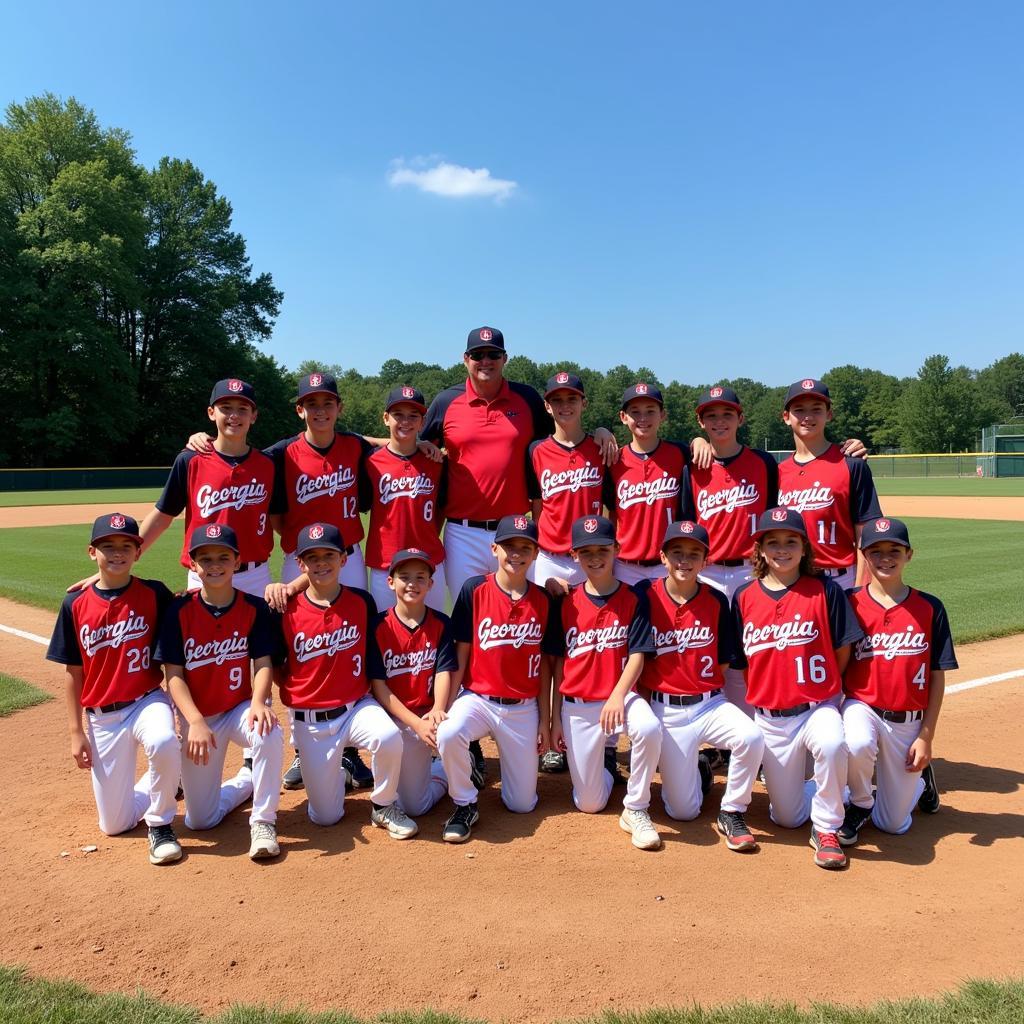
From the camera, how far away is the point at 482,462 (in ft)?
15.8

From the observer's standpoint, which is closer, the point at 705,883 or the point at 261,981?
the point at 261,981

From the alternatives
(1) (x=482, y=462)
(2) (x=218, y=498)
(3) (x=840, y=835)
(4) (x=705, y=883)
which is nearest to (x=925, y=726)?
(3) (x=840, y=835)

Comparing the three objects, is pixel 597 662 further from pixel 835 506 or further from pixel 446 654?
pixel 835 506

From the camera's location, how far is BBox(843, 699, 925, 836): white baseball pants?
12.3 ft

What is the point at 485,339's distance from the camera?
4828 mm

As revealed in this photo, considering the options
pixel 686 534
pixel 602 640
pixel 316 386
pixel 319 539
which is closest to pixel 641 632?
pixel 602 640

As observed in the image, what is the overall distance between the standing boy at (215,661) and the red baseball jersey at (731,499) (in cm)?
242

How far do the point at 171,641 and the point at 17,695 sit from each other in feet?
10.1

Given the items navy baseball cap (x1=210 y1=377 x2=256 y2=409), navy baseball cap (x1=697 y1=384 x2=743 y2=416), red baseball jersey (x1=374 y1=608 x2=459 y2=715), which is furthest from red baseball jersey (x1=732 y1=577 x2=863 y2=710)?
navy baseball cap (x1=210 y1=377 x2=256 y2=409)

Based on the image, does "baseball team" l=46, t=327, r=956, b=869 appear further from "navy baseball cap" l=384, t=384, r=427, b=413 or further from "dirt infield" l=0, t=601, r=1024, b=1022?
"dirt infield" l=0, t=601, r=1024, b=1022

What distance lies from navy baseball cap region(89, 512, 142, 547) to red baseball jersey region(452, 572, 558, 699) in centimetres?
169

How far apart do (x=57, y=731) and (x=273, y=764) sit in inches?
100

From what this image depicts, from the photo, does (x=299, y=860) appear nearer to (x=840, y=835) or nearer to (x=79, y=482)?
(x=840, y=835)

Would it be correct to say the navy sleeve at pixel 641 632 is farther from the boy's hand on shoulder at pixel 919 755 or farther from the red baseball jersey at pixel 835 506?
the boy's hand on shoulder at pixel 919 755
